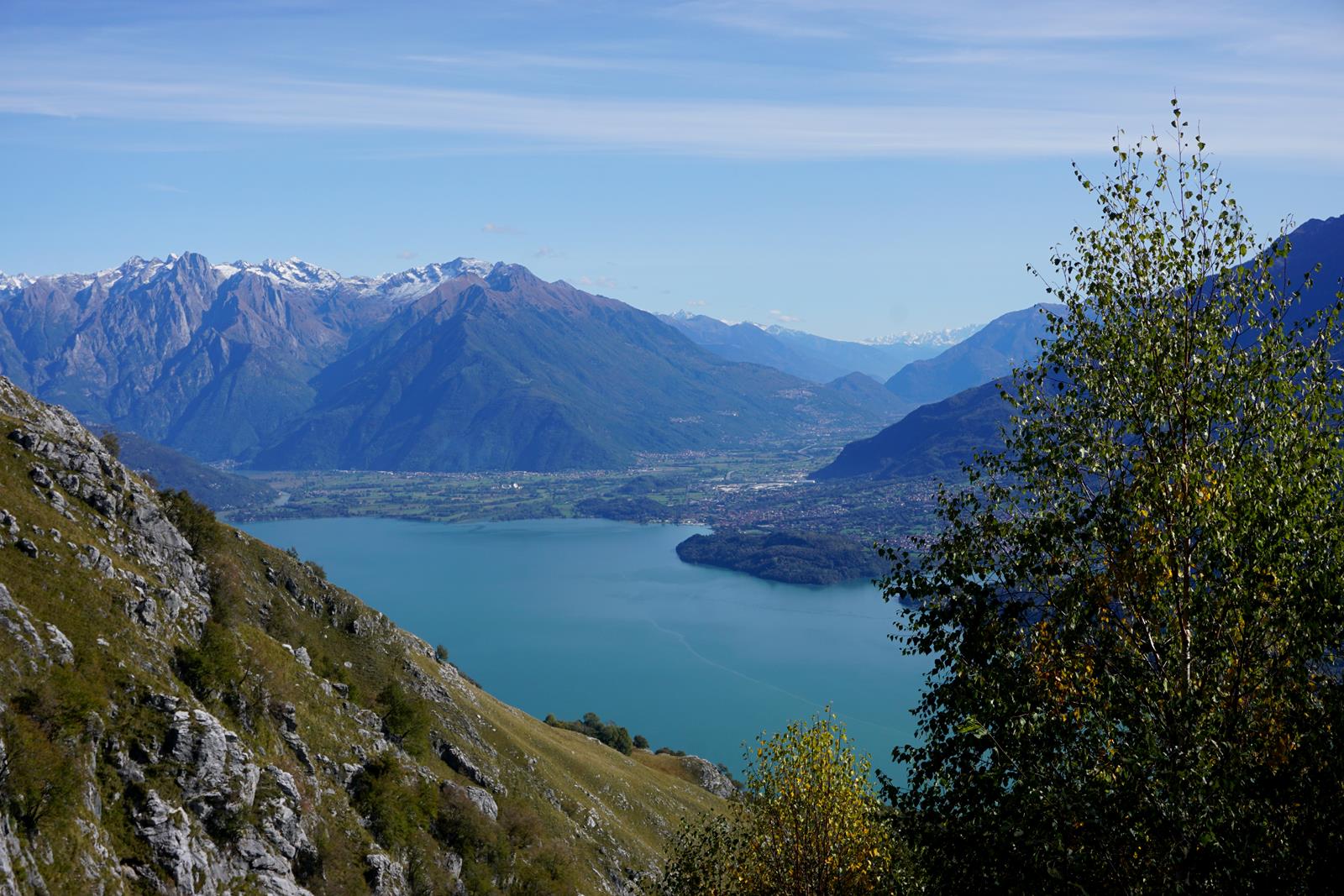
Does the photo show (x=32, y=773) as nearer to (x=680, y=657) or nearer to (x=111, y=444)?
(x=111, y=444)

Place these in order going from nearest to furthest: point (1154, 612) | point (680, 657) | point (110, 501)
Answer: point (1154, 612)
point (110, 501)
point (680, 657)

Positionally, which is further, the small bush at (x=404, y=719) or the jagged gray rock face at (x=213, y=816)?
the small bush at (x=404, y=719)

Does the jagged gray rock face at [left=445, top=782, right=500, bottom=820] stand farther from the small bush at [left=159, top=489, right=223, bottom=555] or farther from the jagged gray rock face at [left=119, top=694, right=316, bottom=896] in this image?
the small bush at [left=159, top=489, right=223, bottom=555]

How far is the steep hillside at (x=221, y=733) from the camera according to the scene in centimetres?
2533

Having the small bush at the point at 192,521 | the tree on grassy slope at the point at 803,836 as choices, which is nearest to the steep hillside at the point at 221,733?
the small bush at the point at 192,521

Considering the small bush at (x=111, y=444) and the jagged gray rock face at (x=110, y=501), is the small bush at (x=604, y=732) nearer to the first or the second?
the small bush at (x=111, y=444)

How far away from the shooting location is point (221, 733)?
30.7 m

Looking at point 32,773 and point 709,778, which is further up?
point 32,773

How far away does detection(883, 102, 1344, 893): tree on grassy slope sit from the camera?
1173cm

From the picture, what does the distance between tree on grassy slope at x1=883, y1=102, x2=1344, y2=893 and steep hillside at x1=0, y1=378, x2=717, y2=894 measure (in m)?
20.3

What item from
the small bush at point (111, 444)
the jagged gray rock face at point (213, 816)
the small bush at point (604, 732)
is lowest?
the small bush at point (604, 732)

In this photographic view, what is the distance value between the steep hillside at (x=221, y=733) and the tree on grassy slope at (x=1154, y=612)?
799 inches

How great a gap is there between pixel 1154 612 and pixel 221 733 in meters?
28.5

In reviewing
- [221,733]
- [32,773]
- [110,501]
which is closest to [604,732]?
[110,501]
